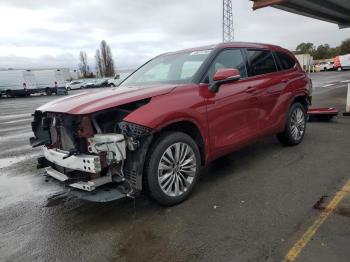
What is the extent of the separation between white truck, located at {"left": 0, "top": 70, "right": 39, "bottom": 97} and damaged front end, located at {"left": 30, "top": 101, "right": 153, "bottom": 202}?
35.3 meters

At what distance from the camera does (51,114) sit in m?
3.92

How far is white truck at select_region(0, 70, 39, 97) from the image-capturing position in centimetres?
3497

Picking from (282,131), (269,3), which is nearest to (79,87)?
(269,3)

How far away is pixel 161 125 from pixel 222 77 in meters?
1.04

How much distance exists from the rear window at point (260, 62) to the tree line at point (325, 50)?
7882cm

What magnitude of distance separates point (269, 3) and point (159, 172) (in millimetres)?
11602

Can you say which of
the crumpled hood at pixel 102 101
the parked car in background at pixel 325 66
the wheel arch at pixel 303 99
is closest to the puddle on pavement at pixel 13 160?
the crumpled hood at pixel 102 101

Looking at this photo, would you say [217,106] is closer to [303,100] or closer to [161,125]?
[161,125]

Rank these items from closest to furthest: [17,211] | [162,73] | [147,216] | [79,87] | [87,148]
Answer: [87,148], [147,216], [17,211], [162,73], [79,87]

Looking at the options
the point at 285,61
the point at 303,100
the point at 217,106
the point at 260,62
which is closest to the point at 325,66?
the point at 303,100

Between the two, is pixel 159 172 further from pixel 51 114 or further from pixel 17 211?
pixel 17 211

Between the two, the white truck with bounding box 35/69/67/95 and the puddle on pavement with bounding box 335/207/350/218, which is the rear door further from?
the white truck with bounding box 35/69/67/95

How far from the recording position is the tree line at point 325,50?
78.4 meters

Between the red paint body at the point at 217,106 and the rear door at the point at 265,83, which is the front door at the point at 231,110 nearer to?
the red paint body at the point at 217,106
